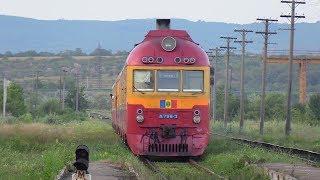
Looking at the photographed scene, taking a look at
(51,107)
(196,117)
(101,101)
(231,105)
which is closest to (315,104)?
(231,105)

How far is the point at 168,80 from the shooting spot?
23781mm

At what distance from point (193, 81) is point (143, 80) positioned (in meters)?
1.63

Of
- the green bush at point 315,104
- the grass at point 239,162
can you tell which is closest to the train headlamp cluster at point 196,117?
the grass at point 239,162

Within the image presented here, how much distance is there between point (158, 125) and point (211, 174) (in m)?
5.14

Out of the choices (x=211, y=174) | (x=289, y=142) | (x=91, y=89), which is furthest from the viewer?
(x=91, y=89)

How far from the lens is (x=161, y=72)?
23.8 m

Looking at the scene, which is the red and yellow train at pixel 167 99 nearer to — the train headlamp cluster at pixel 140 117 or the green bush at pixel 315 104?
the train headlamp cluster at pixel 140 117

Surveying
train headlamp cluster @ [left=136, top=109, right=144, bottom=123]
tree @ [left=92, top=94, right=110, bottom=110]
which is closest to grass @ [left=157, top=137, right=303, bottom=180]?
train headlamp cluster @ [left=136, top=109, right=144, bottom=123]

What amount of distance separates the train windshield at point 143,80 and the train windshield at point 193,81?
1072 mm

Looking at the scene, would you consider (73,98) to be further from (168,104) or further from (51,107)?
(168,104)

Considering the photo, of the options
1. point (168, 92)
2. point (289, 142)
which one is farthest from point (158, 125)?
point (289, 142)

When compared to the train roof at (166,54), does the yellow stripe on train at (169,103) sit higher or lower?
lower

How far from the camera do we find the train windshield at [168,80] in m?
23.7

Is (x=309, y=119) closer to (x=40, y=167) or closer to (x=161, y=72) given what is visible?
(x=161, y=72)
